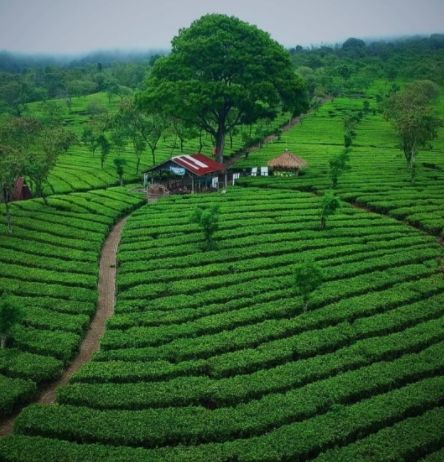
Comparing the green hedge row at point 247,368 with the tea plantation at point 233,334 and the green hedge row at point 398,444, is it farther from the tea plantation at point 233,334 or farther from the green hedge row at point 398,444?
the green hedge row at point 398,444

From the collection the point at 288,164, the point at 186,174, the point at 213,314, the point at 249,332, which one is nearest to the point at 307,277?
the point at 249,332

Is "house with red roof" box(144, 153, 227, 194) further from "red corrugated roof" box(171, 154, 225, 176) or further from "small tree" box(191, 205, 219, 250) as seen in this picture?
"small tree" box(191, 205, 219, 250)

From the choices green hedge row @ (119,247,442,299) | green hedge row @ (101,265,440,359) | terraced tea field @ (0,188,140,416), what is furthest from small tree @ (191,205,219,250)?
green hedge row @ (101,265,440,359)

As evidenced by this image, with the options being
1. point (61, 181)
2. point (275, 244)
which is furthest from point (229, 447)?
point (61, 181)

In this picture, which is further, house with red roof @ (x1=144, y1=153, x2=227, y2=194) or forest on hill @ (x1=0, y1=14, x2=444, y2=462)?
house with red roof @ (x1=144, y1=153, x2=227, y2=194)

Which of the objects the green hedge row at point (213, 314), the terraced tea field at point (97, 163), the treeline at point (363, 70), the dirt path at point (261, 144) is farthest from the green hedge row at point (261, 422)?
the treeline at point (363, 70)

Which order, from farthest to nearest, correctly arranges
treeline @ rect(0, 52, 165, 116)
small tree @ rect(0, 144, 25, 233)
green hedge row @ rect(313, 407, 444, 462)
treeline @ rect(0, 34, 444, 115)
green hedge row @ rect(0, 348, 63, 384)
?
treeline @ rect(0, 34, 444, 115) → treeline @ rect(0, 52, 165, 116) → small tree @ rect(0, 144, 25, 233) → green hedge row @ rect(0, 348, 63, 384) → green hedge row @ rect(313, 407, 444, 462)
